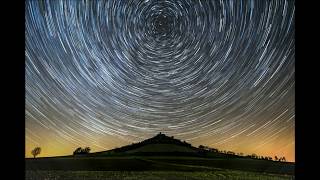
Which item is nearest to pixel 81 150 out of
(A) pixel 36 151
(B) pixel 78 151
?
(B) pixel 78 151

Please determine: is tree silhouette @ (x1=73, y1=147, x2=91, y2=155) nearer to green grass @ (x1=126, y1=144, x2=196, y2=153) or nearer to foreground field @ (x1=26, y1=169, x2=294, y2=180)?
foreground field @ (x1=26, y1=169, x2=294, y2=180)

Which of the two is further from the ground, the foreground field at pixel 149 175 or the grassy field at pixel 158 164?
the grassy field at pixel 158 164

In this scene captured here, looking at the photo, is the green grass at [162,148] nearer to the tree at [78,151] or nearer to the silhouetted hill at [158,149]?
the silhouetted hill at [158,149]

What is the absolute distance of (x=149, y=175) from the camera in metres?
3.86

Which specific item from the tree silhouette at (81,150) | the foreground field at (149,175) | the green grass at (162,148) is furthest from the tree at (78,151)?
the green grass at (162,148)

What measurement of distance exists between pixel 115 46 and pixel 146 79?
35 cm

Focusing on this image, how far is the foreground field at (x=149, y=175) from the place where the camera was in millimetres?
3830

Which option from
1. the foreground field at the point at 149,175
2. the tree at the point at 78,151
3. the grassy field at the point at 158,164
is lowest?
the foreground field at the point at 149,175

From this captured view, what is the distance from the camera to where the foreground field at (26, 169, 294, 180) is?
383 centimetres

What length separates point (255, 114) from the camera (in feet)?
12.7

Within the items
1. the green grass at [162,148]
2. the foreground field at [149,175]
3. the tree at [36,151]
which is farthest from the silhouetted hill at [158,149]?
the tree at [36,151]

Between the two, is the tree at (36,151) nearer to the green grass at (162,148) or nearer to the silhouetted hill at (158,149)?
the silhouetted hill at (158,149)
